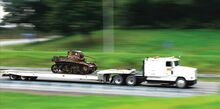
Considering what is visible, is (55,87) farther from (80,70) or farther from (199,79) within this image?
(199,79)

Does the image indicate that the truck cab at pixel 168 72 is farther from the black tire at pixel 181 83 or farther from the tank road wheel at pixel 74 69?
the tank road wheel at pixel 74 69

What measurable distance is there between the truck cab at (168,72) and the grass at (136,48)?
297 inches

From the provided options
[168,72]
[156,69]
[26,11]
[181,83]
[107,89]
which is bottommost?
[107,89]

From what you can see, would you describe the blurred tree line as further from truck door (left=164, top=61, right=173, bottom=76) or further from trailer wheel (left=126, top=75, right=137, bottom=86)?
trailer wheel (left=126, top=75, right=137, bottom=86)

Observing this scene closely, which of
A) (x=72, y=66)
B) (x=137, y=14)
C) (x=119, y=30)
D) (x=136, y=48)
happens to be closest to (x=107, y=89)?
(x=72, y=66)

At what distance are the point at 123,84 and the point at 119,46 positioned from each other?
20627 millimetres

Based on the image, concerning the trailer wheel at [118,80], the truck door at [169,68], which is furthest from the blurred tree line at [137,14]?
the truck door at [169,68]

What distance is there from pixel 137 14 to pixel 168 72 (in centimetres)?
3325

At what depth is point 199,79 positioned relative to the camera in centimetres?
3120

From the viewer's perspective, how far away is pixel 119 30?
56.1 meters

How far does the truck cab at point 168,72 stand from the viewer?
87.4 ft

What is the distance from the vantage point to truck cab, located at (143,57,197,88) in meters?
26.6

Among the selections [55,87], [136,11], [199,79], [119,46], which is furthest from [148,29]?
[55,87]

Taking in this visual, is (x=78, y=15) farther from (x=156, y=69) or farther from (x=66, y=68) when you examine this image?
(x=156, y=69)
